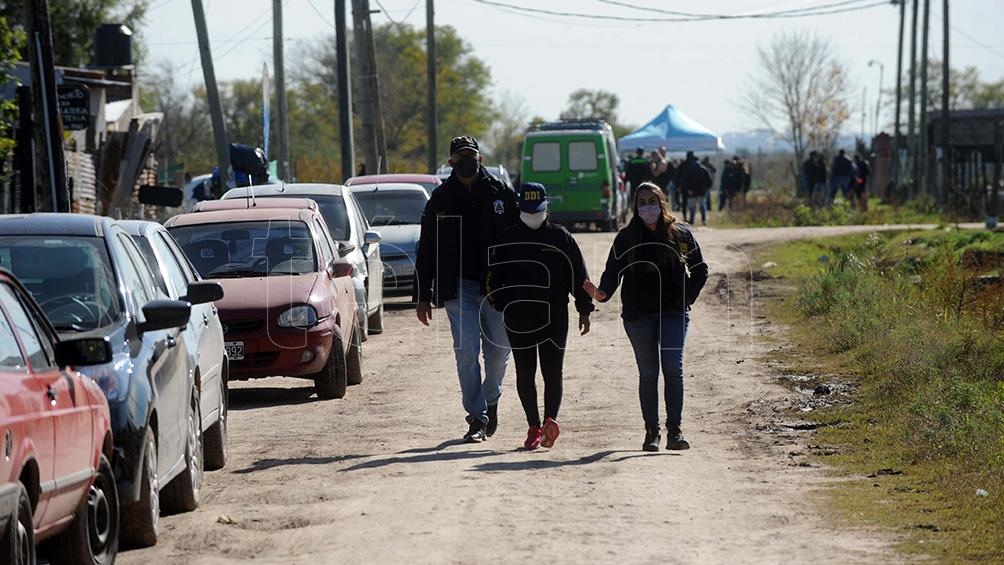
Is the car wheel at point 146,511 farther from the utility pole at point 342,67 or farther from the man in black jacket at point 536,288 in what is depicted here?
the utility pole at point 342,67

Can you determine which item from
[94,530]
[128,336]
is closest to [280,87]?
[128,336]

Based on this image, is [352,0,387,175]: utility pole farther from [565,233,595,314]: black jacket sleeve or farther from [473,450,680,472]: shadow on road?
[473,450,680,472]: shadow on road

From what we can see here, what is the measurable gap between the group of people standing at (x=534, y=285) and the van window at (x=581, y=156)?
28.0m

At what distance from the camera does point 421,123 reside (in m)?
99.9

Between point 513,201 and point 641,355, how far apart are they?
139cm

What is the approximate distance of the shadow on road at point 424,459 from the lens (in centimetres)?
1072

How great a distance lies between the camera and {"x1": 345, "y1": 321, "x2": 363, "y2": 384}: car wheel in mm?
15438

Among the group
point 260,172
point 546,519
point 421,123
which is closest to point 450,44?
point 421,123

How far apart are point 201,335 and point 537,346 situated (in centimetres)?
242

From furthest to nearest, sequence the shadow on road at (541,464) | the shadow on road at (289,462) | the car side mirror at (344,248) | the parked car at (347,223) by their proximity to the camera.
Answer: the parked car at (347,223)
the car side mirror at (344,248)
the shadow on road at (289,462)
the shadow on road at (541,464)

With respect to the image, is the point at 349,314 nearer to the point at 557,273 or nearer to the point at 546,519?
the point at 557,273

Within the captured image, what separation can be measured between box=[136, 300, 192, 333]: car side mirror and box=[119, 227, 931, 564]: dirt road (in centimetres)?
108

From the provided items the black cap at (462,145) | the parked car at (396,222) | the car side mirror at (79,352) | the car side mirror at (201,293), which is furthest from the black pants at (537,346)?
the parked car at (396,222)

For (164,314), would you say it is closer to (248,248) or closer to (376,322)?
(248,248)
